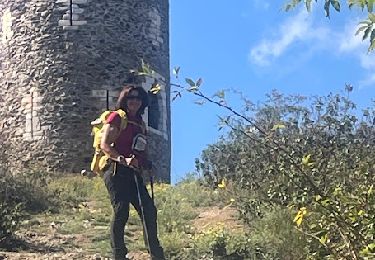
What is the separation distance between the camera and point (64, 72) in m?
18.6

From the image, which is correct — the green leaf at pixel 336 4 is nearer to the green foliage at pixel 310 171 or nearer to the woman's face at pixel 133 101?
the green foliage at pixel 310 171

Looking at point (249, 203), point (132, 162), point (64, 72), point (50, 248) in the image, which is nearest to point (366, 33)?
point (132, 162)

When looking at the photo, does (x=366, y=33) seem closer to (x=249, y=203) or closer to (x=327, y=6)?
(x=327, y=6)

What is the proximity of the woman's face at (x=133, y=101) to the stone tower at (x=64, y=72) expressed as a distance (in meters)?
10.1

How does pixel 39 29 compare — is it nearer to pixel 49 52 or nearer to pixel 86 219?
pixel 49 52

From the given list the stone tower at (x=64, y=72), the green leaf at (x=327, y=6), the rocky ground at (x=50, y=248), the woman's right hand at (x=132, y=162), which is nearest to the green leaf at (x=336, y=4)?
the green leaf at (x=327, y=6)

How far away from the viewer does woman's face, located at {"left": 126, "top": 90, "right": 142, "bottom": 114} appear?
8133mm

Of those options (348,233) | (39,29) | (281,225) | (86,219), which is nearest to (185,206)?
(86,219)

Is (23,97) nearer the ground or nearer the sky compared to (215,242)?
nearer the sky

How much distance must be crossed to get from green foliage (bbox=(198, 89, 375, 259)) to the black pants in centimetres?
122

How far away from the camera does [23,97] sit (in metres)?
18.8

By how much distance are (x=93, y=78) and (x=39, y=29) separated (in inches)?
65.5

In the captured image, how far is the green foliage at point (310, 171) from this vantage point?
5.61 metres

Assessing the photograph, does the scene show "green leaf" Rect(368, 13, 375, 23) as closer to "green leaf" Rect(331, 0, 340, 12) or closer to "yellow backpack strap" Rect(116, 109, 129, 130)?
"green leaf" Rect(331, 0, 340, 12)
